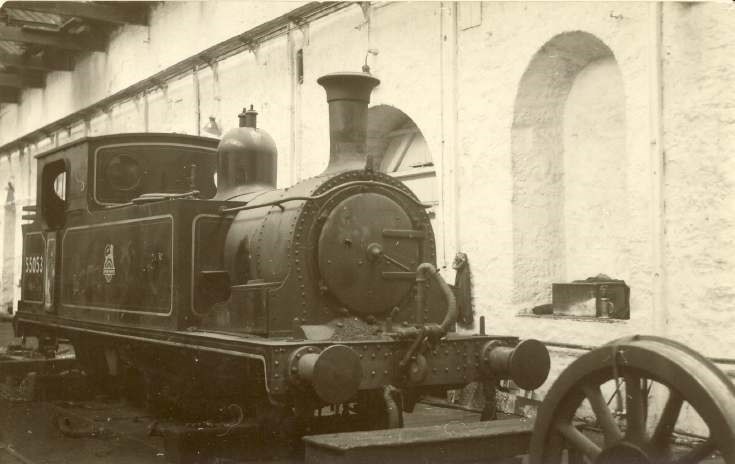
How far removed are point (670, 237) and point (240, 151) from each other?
3.38m

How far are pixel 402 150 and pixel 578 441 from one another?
6824 millimetres

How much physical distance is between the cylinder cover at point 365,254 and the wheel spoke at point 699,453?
2.69m

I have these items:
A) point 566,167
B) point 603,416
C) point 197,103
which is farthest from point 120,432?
point 197,103

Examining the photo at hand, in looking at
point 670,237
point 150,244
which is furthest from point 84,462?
point 670,237

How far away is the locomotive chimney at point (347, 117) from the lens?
541cm

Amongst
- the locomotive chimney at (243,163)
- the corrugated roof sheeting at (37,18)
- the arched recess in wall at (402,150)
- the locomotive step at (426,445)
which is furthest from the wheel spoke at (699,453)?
the corrugated roof sheeting at (37,18)

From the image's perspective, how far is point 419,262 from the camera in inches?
216

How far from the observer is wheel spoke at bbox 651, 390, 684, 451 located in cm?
288

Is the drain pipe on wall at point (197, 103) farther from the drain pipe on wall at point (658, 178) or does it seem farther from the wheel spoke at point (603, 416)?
the wheel spoke at point (603, 416)

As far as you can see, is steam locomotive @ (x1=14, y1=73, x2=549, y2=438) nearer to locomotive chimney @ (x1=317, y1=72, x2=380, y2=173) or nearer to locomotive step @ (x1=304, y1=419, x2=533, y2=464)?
locomotive chimney @ (x1=317, y1=72, x2=380, y2=173)

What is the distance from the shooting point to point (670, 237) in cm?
642

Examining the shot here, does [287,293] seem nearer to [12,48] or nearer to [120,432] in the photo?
[120,432]

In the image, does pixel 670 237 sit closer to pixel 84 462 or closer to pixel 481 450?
pixel 481 450

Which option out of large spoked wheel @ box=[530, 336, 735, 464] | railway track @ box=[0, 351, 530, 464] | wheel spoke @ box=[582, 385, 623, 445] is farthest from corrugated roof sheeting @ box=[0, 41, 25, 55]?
wheel spoke @ box=[582, 385, 623, 445]
